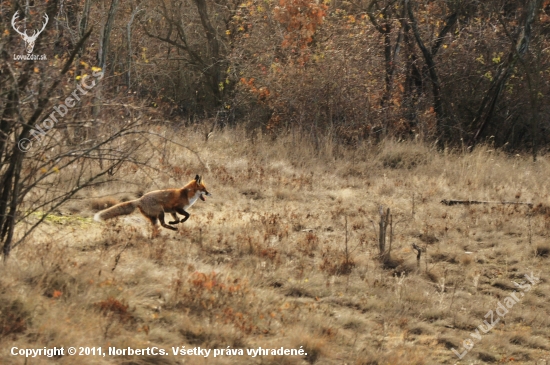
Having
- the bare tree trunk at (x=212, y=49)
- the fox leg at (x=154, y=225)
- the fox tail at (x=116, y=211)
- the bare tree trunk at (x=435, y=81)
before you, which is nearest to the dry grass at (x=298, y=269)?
the fox leg at (x=154, y=225)

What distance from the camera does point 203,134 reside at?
17.1m

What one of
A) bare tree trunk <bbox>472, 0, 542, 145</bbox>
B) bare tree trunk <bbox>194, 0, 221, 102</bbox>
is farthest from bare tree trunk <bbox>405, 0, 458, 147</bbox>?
bare tree trunk <bbox>194, 0, 221, 102</bbox>

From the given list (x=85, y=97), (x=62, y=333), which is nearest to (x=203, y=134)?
(x=85, y=97)

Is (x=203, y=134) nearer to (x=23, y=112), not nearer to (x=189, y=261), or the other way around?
(x=189, y=261)

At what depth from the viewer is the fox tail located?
10167 millimetres

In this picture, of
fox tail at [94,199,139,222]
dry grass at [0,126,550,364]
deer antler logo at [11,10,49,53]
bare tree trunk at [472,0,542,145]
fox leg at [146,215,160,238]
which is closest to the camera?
dry grass at [0,126,550,364]

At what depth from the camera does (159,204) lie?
409 inches

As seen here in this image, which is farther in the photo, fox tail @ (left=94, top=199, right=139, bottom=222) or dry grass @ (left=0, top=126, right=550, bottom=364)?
fox tail @ (left=94, top=199, right=139, bottom=222)

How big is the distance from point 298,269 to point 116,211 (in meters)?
2.71

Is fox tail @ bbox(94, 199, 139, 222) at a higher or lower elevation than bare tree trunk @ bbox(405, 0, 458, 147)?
lower

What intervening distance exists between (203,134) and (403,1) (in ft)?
20.2

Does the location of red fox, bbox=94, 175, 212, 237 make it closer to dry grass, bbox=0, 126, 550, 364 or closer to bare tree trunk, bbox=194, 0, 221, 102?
dry grass, bbox=0, 126, 550, 364

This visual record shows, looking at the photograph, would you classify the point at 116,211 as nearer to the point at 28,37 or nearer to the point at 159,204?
the point at 159,204

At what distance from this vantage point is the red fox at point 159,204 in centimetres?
1024
